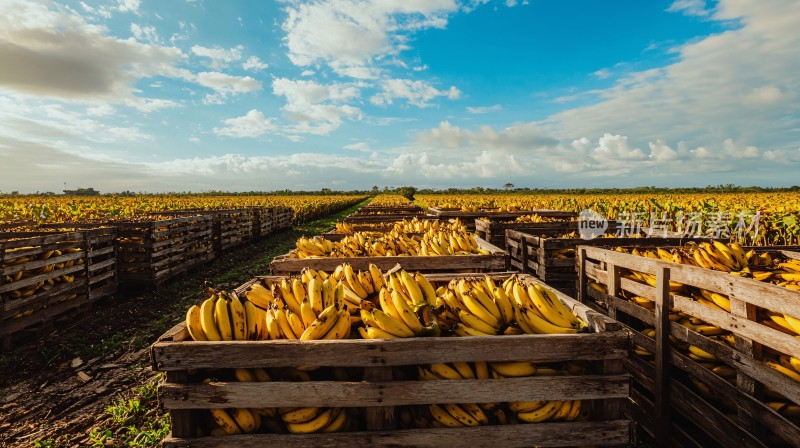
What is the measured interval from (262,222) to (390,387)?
21850mm

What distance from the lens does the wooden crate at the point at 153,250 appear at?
9.91 metres

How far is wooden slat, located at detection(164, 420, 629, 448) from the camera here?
2312 millimetres

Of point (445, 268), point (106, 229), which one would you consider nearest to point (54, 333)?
point (106, 229)

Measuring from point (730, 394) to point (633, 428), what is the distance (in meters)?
1.18

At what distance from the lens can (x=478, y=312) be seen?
266 cm

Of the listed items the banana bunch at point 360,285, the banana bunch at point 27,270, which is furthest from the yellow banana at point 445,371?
the banana bunch at point 27,270

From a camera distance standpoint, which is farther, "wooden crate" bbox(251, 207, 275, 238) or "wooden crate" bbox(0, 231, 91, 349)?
"wooden crate" bbox(251, 207, 275, 238)

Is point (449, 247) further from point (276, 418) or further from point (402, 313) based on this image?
point (276, 418)

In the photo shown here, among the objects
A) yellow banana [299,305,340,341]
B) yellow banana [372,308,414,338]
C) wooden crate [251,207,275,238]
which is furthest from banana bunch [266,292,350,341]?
wooden crate [251,207,275,238]

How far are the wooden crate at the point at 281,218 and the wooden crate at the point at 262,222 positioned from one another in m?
0.88

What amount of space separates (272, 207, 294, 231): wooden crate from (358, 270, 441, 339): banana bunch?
77.1 feet

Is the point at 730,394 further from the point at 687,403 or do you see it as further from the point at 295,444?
the point at 295,444

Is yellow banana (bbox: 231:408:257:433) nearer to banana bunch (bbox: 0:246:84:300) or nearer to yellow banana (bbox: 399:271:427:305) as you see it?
yellow banana (bbox: 399:271:427:305)

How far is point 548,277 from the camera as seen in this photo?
7.01 meters
